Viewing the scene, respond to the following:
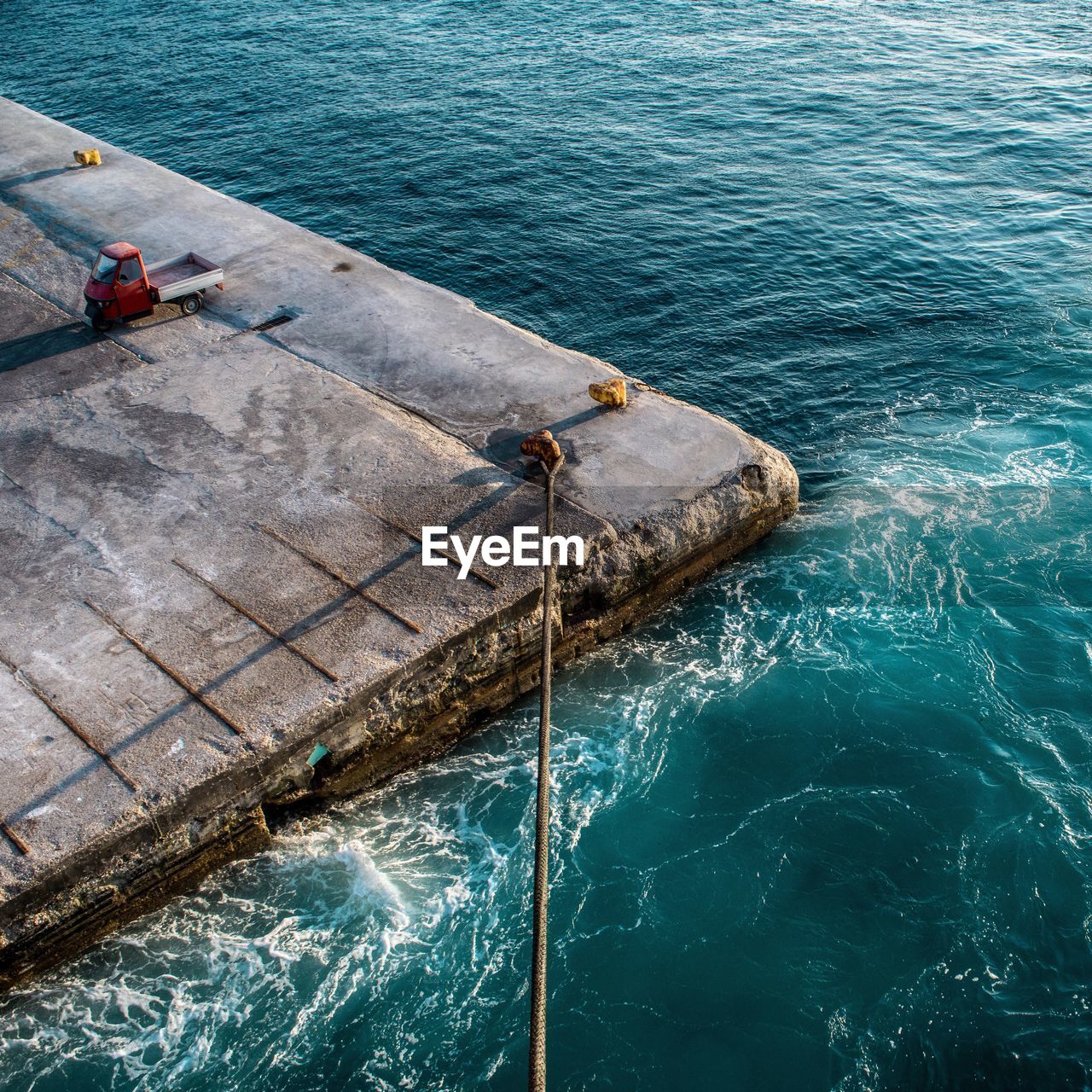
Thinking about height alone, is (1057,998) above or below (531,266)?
below

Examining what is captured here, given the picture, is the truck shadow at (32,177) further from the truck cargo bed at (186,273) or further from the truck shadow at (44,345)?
the truck shadow at (44,345)

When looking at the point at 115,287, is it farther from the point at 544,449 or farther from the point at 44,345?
the point at 544,449

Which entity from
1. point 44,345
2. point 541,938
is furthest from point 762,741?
point 44,345

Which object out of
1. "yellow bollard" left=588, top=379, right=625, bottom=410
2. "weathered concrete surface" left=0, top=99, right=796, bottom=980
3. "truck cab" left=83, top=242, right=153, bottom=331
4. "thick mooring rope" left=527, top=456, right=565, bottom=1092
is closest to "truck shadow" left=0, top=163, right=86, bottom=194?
"weathered concrete surface" left=0, top=99, right=796, bottom=980

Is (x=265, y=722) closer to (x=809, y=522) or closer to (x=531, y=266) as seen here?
(x=809, y=522)

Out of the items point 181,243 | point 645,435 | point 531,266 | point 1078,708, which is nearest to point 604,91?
point 531,266

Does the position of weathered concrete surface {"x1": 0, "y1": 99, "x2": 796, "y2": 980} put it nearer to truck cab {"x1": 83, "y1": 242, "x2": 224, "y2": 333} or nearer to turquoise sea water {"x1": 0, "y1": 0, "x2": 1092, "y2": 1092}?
truck cab {"x1": 83, "y1": 242, "x2": 224, "y2": 333}
